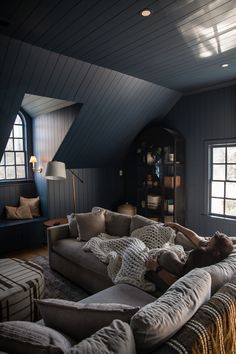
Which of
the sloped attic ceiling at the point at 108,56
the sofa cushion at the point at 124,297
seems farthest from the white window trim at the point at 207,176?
the sofa cushion at the point at 124,297

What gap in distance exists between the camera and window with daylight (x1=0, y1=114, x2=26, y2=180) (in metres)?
4.96

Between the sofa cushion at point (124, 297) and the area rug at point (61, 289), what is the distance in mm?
859

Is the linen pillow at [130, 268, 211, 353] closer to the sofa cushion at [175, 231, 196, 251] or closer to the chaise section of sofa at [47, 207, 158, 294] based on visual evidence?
the sofa cushion at [175, 231, 196, 251]

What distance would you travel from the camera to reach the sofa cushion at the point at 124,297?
1898 mm

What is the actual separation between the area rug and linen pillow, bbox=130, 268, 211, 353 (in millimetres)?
1718

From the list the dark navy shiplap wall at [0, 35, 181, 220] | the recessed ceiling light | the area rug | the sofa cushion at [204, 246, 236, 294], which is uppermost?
the recessed ceiling light

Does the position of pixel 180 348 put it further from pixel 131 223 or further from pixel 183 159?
pixel 183 159

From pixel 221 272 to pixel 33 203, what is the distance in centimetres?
402

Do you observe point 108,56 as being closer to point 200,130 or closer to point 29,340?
point 200,130

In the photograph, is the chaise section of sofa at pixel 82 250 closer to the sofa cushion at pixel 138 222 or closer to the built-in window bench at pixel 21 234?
the sofa cushion at pixel 138 222

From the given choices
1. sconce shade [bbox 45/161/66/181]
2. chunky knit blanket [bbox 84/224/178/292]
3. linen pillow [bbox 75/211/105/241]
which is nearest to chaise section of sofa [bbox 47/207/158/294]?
linen pillow [bbox 75/211/105/241]

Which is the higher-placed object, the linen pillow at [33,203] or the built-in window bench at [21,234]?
the linen pillow at [33,203]

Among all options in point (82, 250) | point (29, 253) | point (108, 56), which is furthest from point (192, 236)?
point (29, 253)

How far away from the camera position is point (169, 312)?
1174 millimetres
